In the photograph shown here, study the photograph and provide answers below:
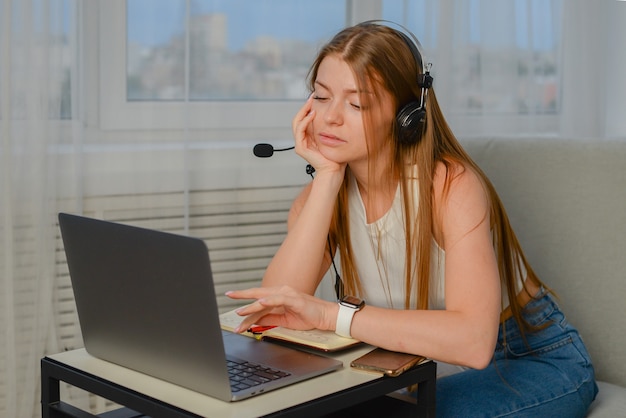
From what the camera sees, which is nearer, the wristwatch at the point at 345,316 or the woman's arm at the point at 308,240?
the wristwatch at the point at 345,316

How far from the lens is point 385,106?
1.48 meters

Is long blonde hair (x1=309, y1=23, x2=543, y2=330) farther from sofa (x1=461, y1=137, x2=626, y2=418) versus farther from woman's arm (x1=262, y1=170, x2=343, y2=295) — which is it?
sofa (x1=461, y1=137, x2=626, y2=418)

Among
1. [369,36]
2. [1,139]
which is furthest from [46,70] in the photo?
[369,36]

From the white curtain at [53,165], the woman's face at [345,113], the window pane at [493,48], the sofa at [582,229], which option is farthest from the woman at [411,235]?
the window pane at [493,48]

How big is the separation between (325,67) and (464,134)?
3.38ft

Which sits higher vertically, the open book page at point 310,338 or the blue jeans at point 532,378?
the open book page at point 310,338

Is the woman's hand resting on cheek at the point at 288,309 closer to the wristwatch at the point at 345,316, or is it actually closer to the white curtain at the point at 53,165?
the wristwatch at the point at 345,316

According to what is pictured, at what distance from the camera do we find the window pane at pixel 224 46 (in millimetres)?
2014

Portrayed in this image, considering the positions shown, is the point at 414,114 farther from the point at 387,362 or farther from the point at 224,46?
the point at 224,46

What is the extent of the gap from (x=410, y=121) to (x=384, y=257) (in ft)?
0.84

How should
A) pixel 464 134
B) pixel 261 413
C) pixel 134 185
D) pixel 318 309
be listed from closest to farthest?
1. pixel 261 413
2. pixel 318 309
3. pixel 134 185
4. pixel 464 134

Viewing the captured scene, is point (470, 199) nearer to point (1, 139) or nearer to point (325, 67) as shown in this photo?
point (325, 67)

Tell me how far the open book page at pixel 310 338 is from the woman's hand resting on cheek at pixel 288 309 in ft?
0.04

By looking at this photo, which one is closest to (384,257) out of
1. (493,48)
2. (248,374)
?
(248,374)
